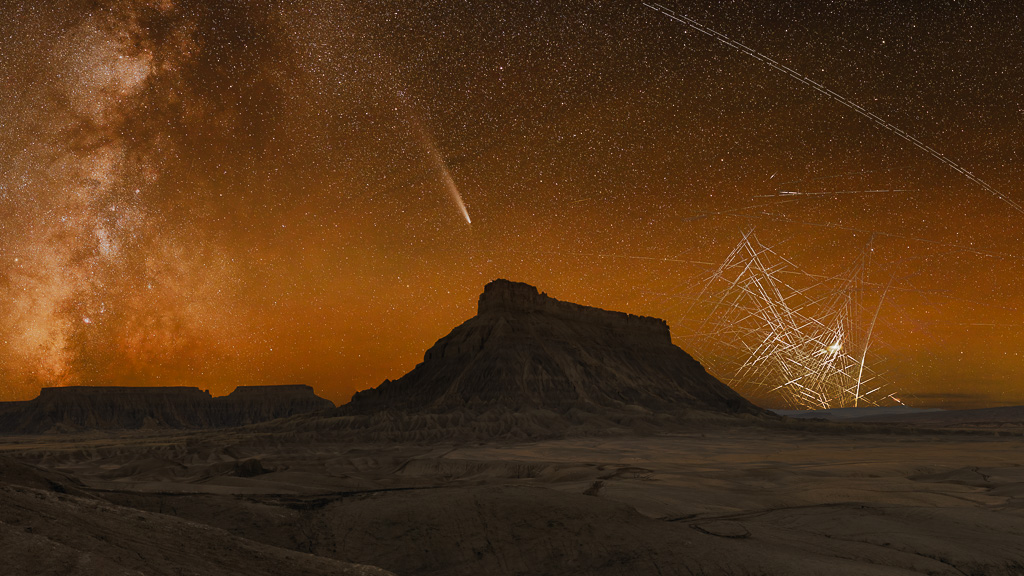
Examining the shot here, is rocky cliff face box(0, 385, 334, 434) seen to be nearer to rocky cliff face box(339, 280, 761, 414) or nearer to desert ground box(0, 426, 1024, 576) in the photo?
rocky cliff face box(339, 280, 761, 414)

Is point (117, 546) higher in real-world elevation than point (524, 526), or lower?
higher

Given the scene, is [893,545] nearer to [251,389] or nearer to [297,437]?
[297,437]

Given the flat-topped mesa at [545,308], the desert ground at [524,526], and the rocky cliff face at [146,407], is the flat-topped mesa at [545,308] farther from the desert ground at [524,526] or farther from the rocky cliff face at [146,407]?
the desert ground at [524,526]

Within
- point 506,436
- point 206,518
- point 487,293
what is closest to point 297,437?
point 506,436

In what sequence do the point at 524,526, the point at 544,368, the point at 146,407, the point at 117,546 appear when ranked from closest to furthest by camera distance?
the point at 117,546 → the point at 524,526 → the point at 544,368 → the point at 146,407

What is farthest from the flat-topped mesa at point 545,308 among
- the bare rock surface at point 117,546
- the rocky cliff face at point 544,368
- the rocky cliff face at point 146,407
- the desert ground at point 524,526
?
the bare rock surface at point 117,546

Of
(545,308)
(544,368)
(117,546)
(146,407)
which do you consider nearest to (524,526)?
(117,546)

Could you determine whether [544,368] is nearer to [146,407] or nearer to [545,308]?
[545,308]
